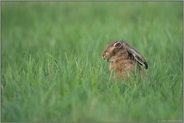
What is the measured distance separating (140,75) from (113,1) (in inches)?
311

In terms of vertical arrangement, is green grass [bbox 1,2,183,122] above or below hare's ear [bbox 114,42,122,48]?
below

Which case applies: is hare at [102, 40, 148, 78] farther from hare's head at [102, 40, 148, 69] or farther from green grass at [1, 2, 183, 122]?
green grass at [1, 2, 183, 122]

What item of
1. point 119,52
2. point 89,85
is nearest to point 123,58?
point 119,52

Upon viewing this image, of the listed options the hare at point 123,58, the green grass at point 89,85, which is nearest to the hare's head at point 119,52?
the hare at point 123,58

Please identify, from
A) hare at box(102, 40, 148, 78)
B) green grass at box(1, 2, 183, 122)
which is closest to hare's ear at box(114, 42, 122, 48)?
hare at box(102, 40, 148, 78)

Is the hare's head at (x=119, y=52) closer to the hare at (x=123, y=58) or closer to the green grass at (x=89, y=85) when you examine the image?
the hare at (x=123, y=58)

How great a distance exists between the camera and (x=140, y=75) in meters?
5.16

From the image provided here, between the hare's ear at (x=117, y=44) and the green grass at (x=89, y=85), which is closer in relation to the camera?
the green grass at (x=89, y=85)

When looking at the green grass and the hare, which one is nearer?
the green grass

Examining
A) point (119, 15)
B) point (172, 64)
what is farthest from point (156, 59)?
point (119, 15)

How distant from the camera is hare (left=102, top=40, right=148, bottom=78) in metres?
5.18

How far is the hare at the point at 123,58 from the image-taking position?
204 inches

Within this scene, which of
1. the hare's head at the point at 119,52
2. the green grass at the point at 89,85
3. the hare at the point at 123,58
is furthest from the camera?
the hare's head at the point at 119,52

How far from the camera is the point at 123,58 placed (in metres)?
5.31
